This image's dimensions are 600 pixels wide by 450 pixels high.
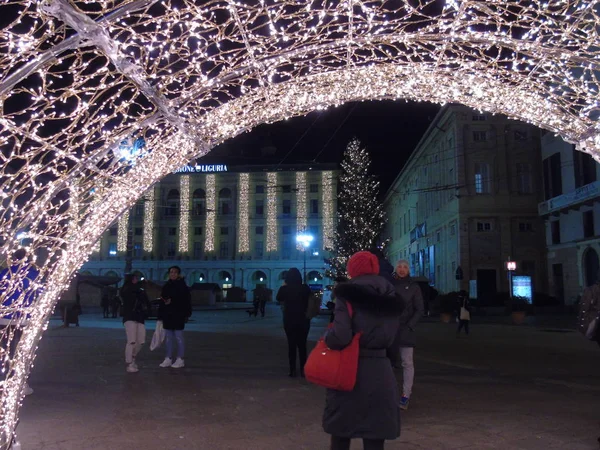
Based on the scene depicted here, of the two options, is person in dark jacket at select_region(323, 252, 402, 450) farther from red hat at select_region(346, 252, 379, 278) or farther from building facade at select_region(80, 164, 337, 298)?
building facade at select_region(80, 164, 337, 298)

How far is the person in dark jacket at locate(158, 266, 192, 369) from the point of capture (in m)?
9.49

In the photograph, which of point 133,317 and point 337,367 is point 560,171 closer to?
point 133,317

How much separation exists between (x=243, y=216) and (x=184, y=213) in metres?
7.54

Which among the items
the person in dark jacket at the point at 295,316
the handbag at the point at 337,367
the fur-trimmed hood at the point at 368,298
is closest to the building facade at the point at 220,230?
the person in dark jacket at the point at 295,316

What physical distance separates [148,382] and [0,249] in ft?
14.8

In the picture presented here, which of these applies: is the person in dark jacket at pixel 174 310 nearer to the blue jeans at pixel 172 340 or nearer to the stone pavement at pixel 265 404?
the blue jeans at pixel 172 340

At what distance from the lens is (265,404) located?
673 cm

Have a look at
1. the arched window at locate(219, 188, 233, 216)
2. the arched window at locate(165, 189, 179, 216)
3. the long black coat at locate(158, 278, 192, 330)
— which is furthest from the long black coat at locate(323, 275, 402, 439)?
the arched window at locate(165, 189, 179, 216)

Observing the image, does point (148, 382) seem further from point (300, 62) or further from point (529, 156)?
point (529, 156)

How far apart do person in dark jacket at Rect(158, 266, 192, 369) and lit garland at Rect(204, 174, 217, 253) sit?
6050cm

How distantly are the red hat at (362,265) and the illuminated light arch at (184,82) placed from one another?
6.84 ft

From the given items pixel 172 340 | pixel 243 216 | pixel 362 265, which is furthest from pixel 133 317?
pixel 243 216

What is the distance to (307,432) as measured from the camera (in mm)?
5508

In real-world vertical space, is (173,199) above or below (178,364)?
above
